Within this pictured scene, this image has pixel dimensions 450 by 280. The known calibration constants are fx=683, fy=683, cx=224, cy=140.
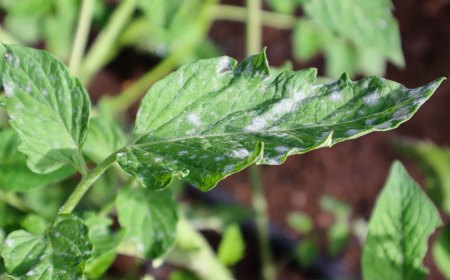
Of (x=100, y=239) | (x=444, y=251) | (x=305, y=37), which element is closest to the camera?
(x=100, y=239)

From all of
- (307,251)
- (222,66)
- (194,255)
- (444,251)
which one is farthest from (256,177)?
(222,66)

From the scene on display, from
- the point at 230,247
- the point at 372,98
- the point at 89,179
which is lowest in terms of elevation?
the point at 230,247

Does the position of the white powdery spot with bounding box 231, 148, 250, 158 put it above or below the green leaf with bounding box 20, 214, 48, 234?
above

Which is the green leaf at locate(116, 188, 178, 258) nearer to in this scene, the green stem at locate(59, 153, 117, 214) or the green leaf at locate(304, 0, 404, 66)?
the green stem at locate(59, 153, 117, 214)

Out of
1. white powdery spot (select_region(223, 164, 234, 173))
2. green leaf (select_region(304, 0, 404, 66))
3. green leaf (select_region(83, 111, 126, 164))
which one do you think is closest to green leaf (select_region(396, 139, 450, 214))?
green leaf (select_region(304, 0, 404, 66))

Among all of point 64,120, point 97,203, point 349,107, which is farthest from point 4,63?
point 97,203

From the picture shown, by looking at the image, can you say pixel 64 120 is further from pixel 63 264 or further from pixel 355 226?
pixel 355 226

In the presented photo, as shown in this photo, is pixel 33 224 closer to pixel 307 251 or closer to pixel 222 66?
pixel 222 66
